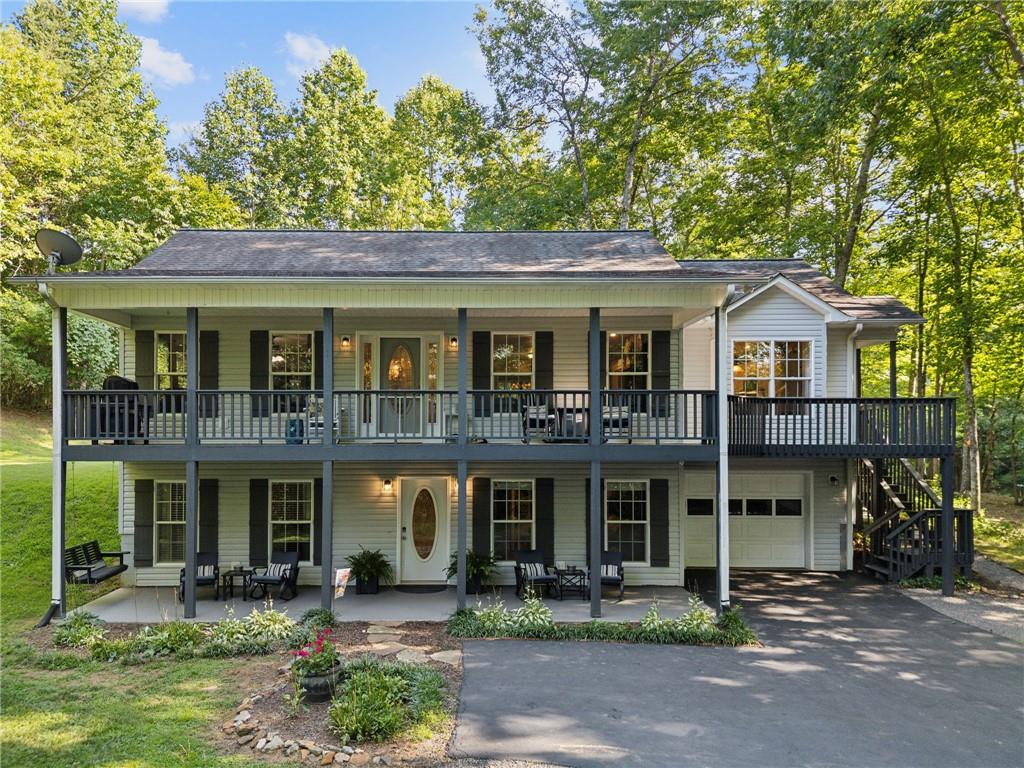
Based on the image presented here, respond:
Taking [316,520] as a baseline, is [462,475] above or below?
above

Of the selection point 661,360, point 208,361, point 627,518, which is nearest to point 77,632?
point 208,361

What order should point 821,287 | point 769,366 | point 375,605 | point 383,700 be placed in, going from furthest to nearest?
point 821,287, point 769,366, point 375,605, point 383,700

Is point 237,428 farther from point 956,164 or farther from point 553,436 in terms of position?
point 956,164

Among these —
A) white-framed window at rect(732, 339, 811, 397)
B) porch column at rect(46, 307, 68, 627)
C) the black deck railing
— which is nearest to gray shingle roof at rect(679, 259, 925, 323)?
white-framed window at rect(732, 339, 811, 397)

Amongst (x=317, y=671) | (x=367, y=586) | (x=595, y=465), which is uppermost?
(x=595, y=465)

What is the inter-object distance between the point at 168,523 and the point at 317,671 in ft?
21.3

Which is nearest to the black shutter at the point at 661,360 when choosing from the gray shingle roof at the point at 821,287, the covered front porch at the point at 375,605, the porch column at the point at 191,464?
the gray shingle roof at the point at 821,287

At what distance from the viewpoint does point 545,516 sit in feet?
34.9

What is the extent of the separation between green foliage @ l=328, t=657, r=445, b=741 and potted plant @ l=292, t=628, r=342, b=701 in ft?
0.52

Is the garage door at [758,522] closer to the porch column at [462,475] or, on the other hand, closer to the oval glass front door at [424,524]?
the oval glass front door at [424,524]

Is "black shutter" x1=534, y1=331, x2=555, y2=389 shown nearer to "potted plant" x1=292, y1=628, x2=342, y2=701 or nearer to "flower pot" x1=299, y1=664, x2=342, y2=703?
"potted plant" x1=292, y1=628, x2=342, y2=701

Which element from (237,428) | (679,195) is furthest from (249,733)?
(679,195)

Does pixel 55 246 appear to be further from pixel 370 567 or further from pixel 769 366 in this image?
pixel 769 366

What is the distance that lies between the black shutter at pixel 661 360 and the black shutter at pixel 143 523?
1015cm
